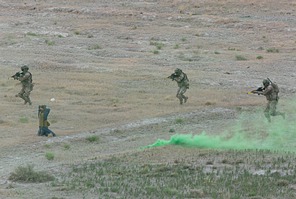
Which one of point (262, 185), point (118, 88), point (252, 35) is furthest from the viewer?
point (252, 35)

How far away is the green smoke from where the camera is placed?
27.2 metres

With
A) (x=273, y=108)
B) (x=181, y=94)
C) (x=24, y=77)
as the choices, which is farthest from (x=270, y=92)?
(x=24, y=77)

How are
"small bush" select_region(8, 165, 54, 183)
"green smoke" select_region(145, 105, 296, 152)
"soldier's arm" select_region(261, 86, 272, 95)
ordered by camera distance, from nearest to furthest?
"small bush" select_region(8, 165, 54, 183) → "green smoke" select_region(145, 105, 296, 152) → "soldier's arm" select_region(261, 86, 272, 95)

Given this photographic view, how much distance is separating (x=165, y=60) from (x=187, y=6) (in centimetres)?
2425

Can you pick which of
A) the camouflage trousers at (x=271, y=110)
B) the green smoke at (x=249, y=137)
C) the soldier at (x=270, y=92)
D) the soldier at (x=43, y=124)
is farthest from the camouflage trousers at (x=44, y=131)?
the camouflage trousers at (x=271, y=110)

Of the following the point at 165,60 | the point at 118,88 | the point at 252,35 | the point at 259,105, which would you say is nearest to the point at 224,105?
the point at 259,105

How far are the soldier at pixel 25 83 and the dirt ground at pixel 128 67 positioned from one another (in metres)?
0.50

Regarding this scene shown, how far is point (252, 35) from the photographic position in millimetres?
58875

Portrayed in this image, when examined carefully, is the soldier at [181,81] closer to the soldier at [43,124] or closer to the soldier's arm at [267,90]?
the soldier's arm at [267,90]

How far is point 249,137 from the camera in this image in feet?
95.1

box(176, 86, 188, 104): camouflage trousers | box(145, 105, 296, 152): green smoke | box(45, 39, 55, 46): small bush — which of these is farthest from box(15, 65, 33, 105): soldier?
box(45, 39, 55, 46): small bush

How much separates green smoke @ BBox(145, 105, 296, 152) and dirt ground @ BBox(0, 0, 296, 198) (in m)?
1.06

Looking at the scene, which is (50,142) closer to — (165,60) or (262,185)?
(262,185)

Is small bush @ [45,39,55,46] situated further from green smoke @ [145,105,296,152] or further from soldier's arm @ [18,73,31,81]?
green smoke @ [145,105,296,152]
